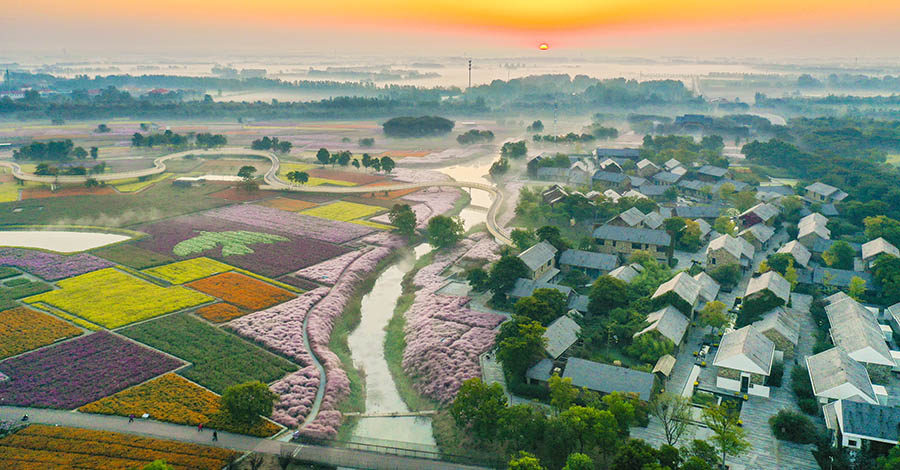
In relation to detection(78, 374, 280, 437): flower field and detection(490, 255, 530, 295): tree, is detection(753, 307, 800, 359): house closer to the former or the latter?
detection(490, 255, 530, 295): tree

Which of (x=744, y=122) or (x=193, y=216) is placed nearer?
(x=193, y=216)

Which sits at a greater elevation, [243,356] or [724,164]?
[724,164]

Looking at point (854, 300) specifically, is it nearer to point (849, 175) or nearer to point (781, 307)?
point (781, 307)

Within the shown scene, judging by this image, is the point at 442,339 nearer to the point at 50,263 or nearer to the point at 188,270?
the point at 188,270

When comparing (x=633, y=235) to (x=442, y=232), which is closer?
(x=633, y=235)

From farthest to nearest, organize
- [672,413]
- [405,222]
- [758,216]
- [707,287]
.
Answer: [758,216] < [405,222] < [707,287] < [672,413]

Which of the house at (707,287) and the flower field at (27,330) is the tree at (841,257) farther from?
the flower field at (27,330)

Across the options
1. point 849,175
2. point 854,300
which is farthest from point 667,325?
point 849,175

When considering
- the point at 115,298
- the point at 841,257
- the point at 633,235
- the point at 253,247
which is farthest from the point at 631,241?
the point at 115,298
